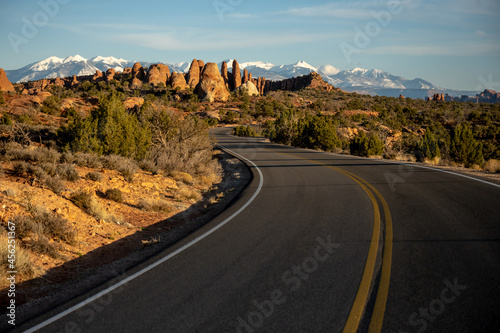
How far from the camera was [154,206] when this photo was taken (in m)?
10.4

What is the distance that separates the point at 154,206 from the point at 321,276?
721 centimetres

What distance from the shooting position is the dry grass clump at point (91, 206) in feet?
29.1

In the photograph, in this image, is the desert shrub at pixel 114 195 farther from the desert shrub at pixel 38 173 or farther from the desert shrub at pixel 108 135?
the desert shrub at pixel 108 135

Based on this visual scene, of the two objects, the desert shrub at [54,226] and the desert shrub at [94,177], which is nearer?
the desert shrub at [54,226]

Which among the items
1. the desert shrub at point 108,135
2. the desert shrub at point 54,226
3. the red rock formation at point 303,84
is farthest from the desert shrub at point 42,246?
the red rock formation at point 303,84

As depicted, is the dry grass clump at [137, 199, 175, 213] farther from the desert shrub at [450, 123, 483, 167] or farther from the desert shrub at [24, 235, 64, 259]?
the desert shrub at [450, 123, 483, 167]

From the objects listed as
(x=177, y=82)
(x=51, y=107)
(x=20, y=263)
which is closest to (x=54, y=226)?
(x=20, y=263)

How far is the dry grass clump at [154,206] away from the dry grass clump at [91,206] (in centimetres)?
120

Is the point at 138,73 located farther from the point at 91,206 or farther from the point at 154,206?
the point at 91,206

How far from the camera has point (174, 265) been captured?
529cm

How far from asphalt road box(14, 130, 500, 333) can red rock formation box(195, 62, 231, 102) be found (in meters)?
75.7

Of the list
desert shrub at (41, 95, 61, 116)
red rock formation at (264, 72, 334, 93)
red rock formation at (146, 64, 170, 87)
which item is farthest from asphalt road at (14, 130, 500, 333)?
red rock formation at (264, 72, 334, 93)

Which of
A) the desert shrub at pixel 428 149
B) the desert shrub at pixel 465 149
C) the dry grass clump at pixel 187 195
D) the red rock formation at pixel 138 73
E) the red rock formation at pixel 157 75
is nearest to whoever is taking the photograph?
the dry grass clump at pixel 187 195

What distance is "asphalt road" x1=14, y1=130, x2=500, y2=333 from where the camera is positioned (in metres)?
3.67
